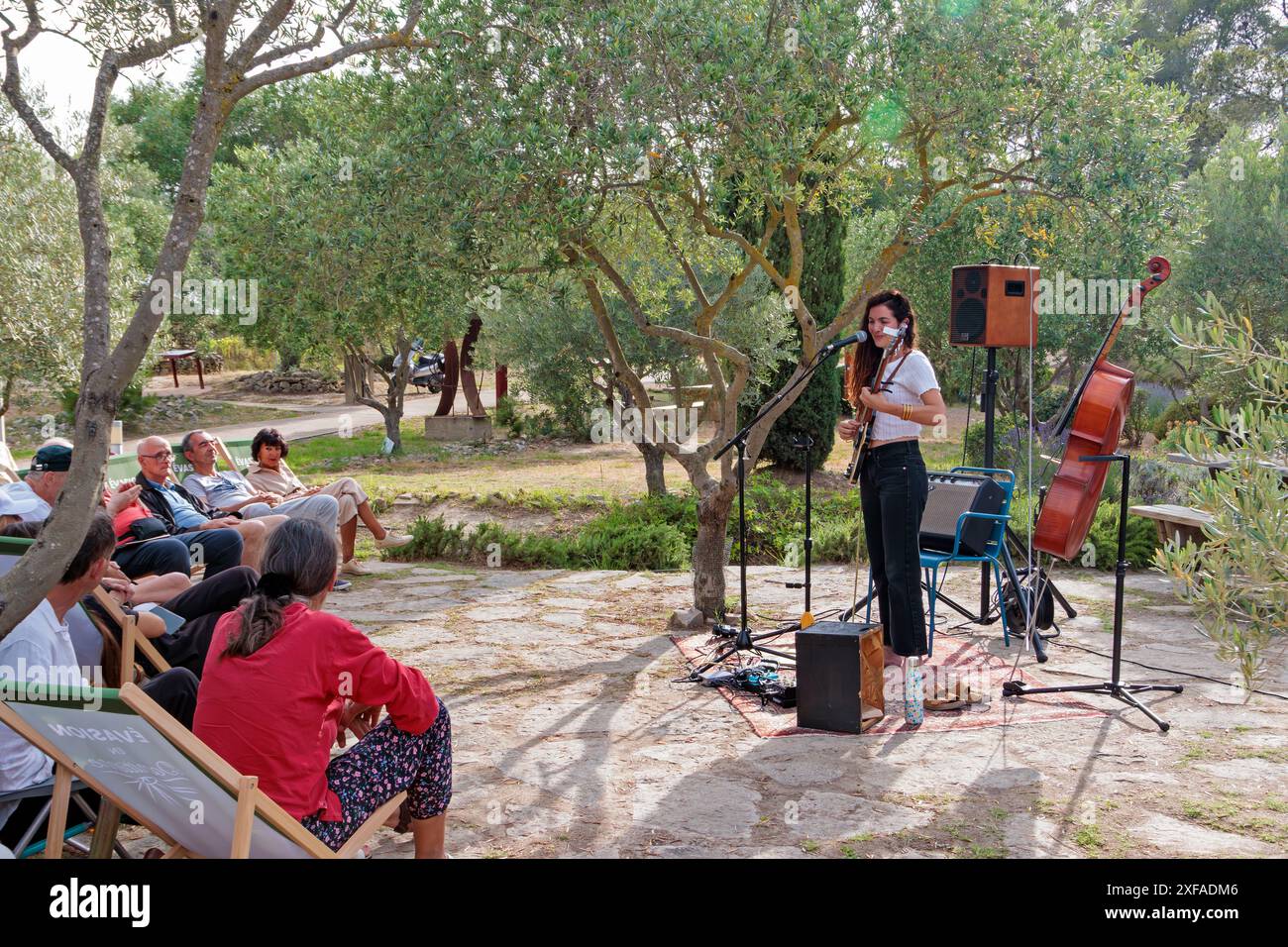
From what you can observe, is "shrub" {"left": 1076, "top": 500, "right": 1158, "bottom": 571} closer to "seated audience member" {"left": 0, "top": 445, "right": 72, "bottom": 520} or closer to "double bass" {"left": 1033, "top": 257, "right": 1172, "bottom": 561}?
"double bass" {"left": 1033, "top": 257, "right": 1172, "bottom": 561}

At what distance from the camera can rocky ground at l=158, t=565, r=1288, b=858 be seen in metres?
3.87

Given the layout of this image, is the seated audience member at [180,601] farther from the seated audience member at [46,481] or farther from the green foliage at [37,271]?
the green foliage at [37,271]

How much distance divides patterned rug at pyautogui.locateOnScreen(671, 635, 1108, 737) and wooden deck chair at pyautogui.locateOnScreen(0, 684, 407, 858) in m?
2.69

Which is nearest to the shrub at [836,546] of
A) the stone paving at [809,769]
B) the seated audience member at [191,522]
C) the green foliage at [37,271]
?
the stone paving at [809,769]

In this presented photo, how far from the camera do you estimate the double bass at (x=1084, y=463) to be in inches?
235

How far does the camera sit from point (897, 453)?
5508 millimetres

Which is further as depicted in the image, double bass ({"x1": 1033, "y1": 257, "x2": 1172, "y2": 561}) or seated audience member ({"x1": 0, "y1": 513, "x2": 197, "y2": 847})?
double bass ({"x1": 1033, "y1": 257, "x2": 1172, "y2": 561})

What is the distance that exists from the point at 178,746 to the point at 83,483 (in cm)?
93

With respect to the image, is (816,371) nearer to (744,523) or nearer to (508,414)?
(508,414)

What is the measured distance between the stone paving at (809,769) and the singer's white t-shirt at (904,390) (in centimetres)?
148

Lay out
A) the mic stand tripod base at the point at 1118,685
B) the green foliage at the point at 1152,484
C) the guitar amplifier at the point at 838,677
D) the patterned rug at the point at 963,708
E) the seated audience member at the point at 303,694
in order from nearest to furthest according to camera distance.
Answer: the seated audience member at the point at 303,694 < the guitar amplifier at the point at 838,677 < the patterned rug at the point at 963,708 < the mic stand tripod base at the point at 1118,685 < the green foliage at the point at 1152,484

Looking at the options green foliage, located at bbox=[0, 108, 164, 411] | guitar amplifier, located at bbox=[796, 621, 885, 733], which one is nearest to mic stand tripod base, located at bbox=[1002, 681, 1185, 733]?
guitar amplifier, located at bbox=[796, 621, 885, 733]

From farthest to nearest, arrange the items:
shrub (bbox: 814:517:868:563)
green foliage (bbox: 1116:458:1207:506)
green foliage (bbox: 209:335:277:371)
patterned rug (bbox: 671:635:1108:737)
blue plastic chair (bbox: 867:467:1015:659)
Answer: green foliage (bbox: 209:335:277:371) < green foliage (bbox: 1116:458:1207:506) < shrub (bbox: 814:517:868:563) < blue plastic chair (bbox: 867:467:1015:659) < patterned rug (bbox: 671:635:1108:737)

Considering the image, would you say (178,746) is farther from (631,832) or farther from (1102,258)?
(1102,258)
